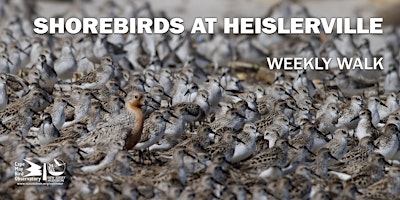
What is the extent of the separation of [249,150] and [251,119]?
92.9 inches

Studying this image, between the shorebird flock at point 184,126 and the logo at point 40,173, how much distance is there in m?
0.10

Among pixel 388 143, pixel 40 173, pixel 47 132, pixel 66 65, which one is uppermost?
pixel 66 65

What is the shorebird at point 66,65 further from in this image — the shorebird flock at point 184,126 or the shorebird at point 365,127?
the shorebird at point 365,127

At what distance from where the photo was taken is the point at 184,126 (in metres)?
20.0

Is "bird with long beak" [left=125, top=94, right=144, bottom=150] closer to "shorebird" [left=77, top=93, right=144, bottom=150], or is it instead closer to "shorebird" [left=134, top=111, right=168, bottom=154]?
"shorebird" [left=77, top=93, right=144, bottom=150]

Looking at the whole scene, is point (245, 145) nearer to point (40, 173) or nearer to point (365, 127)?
point (365, 127)

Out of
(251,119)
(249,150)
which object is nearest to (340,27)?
(251,119)

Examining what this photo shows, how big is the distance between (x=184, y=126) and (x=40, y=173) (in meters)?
3.83

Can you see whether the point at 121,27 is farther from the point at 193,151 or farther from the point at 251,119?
the point at 193,151

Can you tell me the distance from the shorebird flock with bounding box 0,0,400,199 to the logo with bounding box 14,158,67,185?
0.10 meters

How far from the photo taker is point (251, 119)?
2100cm

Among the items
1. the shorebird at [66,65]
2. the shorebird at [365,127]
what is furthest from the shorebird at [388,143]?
the shorebird at [66,65]

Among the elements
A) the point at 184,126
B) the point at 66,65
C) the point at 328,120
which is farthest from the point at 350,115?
the point at 66,65

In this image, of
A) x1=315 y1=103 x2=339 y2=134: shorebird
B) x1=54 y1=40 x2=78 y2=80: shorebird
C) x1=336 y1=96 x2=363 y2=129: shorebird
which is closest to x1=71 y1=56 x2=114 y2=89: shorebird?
x1=54 y1=40 x2=78 y2=80: shorebird
